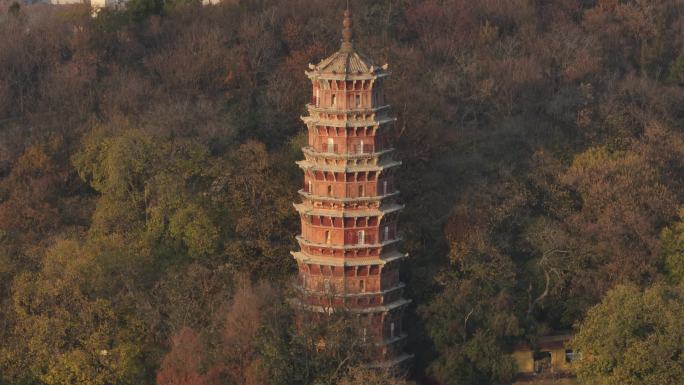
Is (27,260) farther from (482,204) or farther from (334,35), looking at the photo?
(334,35)

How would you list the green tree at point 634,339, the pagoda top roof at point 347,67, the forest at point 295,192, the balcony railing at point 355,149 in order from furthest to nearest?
the forest at point 295,192 < the balcony railing at point 355,149 < the pagoda top roof at point 347,67 < the green tree at point 634,339

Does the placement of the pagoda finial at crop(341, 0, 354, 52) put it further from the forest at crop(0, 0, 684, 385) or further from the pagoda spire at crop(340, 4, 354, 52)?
the forest at crop(0, 0, 684, 385)

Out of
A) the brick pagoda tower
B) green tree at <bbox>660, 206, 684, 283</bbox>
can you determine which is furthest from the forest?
the brick pagoda tower

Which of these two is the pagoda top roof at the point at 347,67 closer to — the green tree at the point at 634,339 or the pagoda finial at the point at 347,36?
the pagoda finial at the point at 347,36

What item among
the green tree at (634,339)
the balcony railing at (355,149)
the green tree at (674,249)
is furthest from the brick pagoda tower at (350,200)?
the green tree at (674,249)

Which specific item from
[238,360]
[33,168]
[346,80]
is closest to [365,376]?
[238,360]

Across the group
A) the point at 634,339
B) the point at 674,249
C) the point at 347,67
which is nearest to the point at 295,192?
the point at 347,67

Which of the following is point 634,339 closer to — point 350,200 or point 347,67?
point 350,200
